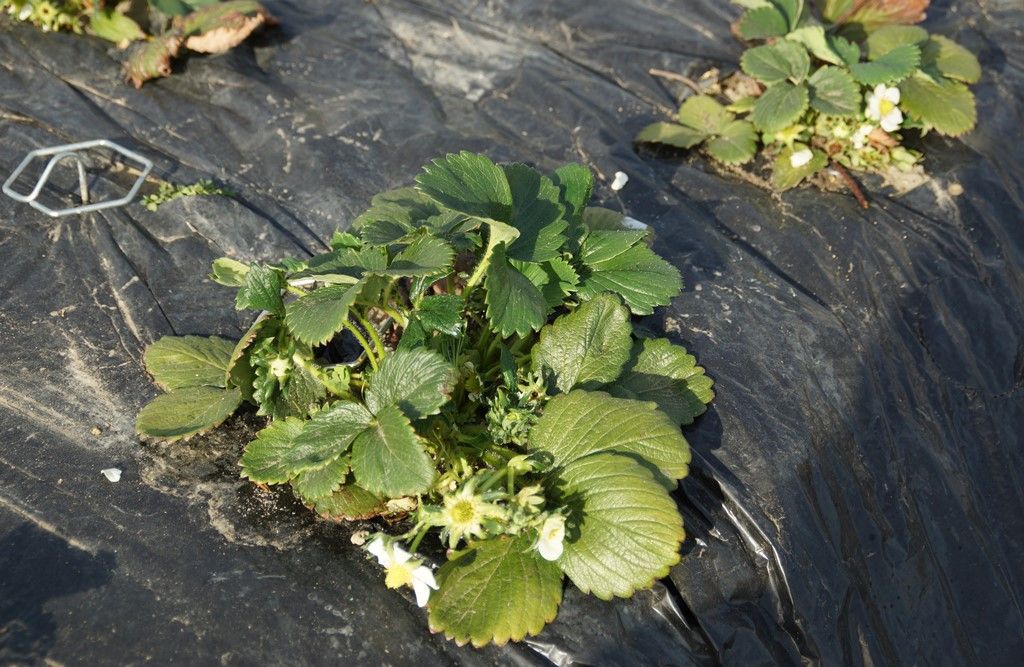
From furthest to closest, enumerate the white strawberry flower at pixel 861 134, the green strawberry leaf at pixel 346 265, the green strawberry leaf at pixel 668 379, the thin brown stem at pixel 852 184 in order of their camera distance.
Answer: the white strawberry flower at pixel 861 134 → the thin brown stem at pixel 852 184 → the green strawberry leaf at pixel 668 379 → the green strawberry leaf at pixel 346 265

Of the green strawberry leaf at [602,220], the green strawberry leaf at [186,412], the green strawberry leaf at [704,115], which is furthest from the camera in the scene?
the green strawberry leaf at [704,115]

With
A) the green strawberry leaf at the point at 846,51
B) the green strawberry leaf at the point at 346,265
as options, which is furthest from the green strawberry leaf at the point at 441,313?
the green strawberry leaf at the point at 846,51

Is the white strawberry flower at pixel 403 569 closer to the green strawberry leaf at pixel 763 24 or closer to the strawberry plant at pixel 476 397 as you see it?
the strawberry plant at pixel 476 397

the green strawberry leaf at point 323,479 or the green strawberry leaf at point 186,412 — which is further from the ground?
the green strawberry leaf at point 323,479

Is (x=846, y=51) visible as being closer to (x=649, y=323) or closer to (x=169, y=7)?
(x=649, y=323)

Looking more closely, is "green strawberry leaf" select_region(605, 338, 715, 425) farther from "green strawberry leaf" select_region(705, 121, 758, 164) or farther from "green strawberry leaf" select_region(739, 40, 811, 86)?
"green strawberry leaf" select_region(739, 40, 811, 86)

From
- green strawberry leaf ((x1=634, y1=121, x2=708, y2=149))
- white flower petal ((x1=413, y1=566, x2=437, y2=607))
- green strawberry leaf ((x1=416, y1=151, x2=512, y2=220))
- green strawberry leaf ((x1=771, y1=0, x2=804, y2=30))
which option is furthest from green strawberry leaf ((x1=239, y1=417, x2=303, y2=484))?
green strawberry leaf ((x1=771, y1=0, x2=804, y2=30))
